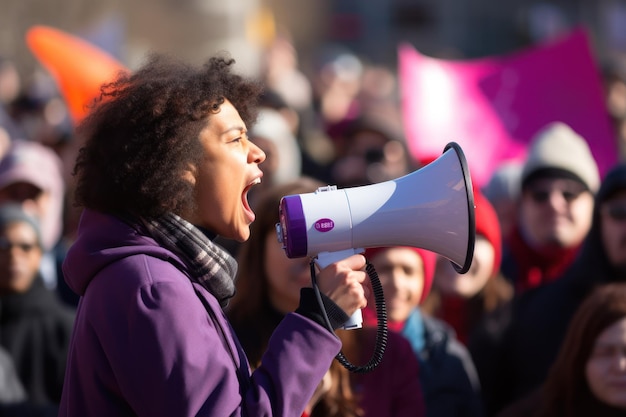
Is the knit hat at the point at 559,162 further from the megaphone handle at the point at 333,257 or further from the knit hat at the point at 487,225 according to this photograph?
the megaphone handle at the point at 333,257

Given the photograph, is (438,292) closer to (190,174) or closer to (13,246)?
(13,246)

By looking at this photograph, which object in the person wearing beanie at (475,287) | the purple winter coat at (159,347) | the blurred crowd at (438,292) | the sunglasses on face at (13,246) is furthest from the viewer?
the person wearing beanie at (475,287)

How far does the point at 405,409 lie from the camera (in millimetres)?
3807

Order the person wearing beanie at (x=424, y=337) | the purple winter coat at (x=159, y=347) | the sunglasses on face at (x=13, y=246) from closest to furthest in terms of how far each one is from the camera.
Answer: the purple winter coat at (x=159, y=347), the person wearing beanie at (x=424, y=337), the sunglasses on face at (x=13, y=246)

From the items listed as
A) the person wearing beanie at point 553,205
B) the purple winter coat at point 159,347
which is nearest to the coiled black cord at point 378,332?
the purple winter coat at point 159,347

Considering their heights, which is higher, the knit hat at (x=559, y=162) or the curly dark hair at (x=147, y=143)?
the curly dark hair at (x=147, y=143)

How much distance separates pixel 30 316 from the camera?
202 inches

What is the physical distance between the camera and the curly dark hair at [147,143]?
2.67 metres

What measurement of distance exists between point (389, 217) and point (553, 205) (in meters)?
2.92

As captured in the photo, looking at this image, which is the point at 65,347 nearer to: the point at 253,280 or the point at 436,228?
the point at 253,280

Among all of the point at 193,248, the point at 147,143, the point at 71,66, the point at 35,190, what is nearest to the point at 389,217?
the point at 193,248

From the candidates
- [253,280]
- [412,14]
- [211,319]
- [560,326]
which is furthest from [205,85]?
[412,14]

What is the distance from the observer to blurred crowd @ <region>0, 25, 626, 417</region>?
4.00 metres

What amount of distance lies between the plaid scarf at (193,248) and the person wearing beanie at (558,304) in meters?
2.34
